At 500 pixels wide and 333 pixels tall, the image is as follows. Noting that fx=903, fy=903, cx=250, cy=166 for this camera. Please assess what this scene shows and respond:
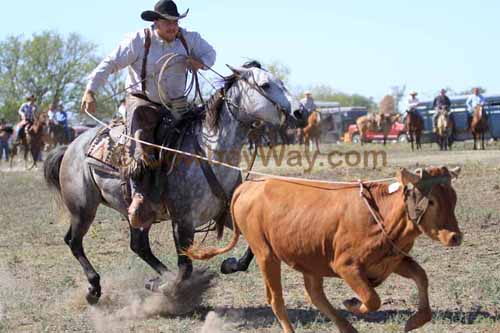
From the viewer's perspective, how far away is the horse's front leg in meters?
7.57

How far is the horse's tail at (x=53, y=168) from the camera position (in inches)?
368

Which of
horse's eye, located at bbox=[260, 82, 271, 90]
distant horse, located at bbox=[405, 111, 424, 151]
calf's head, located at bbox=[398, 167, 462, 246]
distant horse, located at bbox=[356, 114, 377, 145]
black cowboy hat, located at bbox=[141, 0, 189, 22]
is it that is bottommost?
distant horse, located at bbox=[356, 114, 377, 145]

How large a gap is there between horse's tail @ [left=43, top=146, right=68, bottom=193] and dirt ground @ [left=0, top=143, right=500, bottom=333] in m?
0.32

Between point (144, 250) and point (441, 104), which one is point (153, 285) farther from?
point (441, 104)

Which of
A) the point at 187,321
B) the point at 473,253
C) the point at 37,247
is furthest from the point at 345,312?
the point at 37,247

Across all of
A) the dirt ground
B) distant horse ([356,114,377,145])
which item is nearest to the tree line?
distant horse ([356,114,377,145])

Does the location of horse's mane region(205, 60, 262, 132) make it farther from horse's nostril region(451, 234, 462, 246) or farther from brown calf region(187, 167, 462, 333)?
horse's nostril region(451, 234, 462, 246)

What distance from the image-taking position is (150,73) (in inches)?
312

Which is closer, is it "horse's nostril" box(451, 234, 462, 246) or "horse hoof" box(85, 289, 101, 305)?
"horse's nostril" box(451, 234, 462, 246)

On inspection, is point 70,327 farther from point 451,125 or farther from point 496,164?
point 451,125

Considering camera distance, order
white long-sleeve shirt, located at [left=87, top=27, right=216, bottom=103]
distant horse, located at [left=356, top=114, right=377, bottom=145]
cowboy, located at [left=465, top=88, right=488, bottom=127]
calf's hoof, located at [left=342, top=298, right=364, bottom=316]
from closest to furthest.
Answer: calf's hoof, located at [left=342, top=298, right=364, bottom=316] < white long-sleeve shirt, located at [left=87, top=27, right=216, bottom=103] < cowboy, located at [left=465, top=88, right=488, bottom=127] < distant horse, located at [left=356, top=114, right=377, bottom=145]

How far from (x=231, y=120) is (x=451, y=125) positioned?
2410 centimetres

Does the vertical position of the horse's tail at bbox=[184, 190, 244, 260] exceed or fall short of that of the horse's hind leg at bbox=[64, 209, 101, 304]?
it exceeds it

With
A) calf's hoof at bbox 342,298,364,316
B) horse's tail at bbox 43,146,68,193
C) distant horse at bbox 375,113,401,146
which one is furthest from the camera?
distant horse at bbox 375,113,401,146
